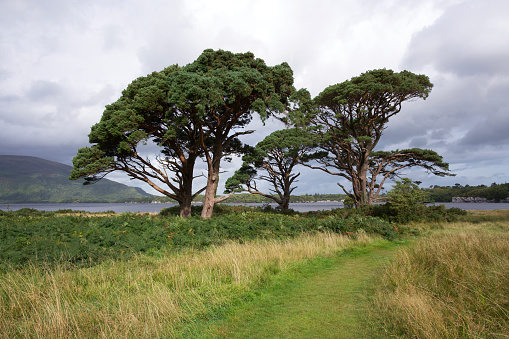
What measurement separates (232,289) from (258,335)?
5.50ft

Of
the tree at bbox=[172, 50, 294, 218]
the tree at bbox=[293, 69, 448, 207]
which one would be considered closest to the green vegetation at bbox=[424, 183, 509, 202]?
the tree at bbox=[293, 69, 448, 207]

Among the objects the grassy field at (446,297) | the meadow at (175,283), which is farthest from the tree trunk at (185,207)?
the grassy field at (446,297)

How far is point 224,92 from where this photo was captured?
16.5m

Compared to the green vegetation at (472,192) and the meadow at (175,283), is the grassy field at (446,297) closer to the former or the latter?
the meadow at (175,283)

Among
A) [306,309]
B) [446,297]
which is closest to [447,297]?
[446,297]

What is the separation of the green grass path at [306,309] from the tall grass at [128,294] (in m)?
0.42

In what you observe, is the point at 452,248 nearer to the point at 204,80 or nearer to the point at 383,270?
the point at 383,270

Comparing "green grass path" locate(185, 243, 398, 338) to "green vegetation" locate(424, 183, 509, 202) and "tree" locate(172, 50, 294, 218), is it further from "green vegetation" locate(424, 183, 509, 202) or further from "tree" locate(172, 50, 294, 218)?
"green vegetation" locate(424, 183, 509, 202)

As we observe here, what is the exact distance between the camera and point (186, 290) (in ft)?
18.1

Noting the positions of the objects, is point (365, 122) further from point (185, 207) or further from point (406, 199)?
point (185, 207)

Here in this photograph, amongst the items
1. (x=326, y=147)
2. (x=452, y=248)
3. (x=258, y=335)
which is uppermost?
(x=326, y=147)

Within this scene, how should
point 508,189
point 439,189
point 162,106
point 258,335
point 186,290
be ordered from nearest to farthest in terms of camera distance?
point 258,335
point 186,290
point 162,106
point 508,189
point 439,189

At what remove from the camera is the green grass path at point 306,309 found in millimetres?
4020

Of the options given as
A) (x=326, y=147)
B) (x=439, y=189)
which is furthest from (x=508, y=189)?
(x=326, y=147)
